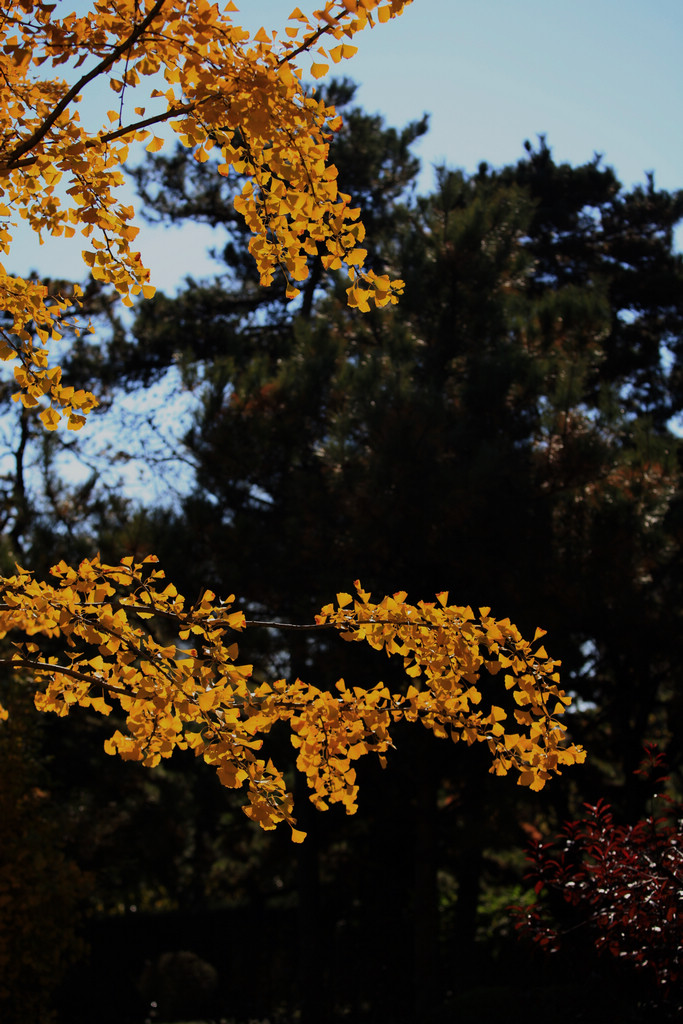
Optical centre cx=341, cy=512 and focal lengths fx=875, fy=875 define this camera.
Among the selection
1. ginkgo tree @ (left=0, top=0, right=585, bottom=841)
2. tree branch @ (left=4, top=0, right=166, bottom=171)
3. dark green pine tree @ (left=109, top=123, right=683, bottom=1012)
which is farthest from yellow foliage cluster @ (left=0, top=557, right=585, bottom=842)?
dark green pine tree @ (left=109, top=123, right=683, bottom=1012)

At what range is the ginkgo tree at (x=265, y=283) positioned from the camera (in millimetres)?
2176

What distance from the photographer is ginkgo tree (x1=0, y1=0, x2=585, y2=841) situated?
7.14 ft

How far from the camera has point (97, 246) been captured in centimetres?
251

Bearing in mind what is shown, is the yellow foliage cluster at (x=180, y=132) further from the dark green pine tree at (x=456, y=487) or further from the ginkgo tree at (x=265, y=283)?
the dark green pine tree at (x=456, y=487)

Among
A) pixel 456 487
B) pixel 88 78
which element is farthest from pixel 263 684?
pixel 456 487

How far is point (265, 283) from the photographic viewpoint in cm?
244

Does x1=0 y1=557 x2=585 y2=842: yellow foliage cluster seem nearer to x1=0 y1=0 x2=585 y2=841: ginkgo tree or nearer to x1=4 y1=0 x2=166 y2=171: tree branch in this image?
x1=0 y1=0 x2=585 y2=841: ginkgo tree

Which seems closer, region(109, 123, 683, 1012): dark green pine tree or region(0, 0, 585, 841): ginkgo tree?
region(0, 0, 585, 841): ginkgo tree

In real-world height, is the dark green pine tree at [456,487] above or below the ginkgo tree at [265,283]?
above

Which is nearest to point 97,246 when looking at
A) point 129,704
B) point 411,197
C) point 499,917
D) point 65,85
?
point 65,85

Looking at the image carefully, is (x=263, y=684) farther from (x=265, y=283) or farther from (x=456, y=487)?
(x=456, y=487)

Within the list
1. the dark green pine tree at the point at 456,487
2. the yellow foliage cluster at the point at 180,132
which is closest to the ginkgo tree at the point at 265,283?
the yellow foliage cluster at the point at 180,132

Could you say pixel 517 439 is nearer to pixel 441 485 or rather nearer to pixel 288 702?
pixel 441 485

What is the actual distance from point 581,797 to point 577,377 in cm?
430
